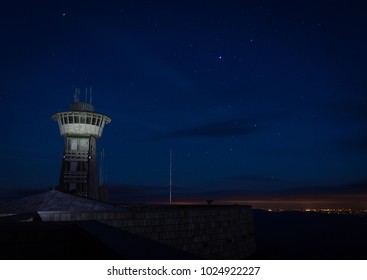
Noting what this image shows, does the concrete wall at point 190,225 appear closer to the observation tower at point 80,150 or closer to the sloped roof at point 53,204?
the sloped roof at point 53,204

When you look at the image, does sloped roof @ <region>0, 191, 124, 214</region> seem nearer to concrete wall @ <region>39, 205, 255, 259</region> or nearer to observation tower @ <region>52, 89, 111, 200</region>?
concrete wall @ <region>39, 205, 255, 259</region>

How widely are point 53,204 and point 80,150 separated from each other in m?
23.7

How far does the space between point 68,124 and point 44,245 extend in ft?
134

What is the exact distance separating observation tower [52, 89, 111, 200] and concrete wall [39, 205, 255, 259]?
18930 mm

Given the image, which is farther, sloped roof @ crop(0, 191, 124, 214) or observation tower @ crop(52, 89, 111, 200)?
observation tower @ crop(52, 89, 111, 200)

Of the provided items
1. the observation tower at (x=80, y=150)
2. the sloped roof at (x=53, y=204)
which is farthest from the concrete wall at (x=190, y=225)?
the observation tower at (x=80, y=150)

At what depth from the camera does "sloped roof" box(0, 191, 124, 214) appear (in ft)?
74.1

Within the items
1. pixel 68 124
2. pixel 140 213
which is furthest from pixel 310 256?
pixel 140 213

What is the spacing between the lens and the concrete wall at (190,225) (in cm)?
2233

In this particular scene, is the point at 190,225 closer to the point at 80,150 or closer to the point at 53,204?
the point at 53,204

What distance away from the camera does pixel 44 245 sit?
7.98 metres

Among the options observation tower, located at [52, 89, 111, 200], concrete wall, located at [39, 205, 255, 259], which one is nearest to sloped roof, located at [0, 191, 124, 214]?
concrete wall, located at [39, 205, 255, 259]

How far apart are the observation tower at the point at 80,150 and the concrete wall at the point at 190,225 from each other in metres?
18.9
